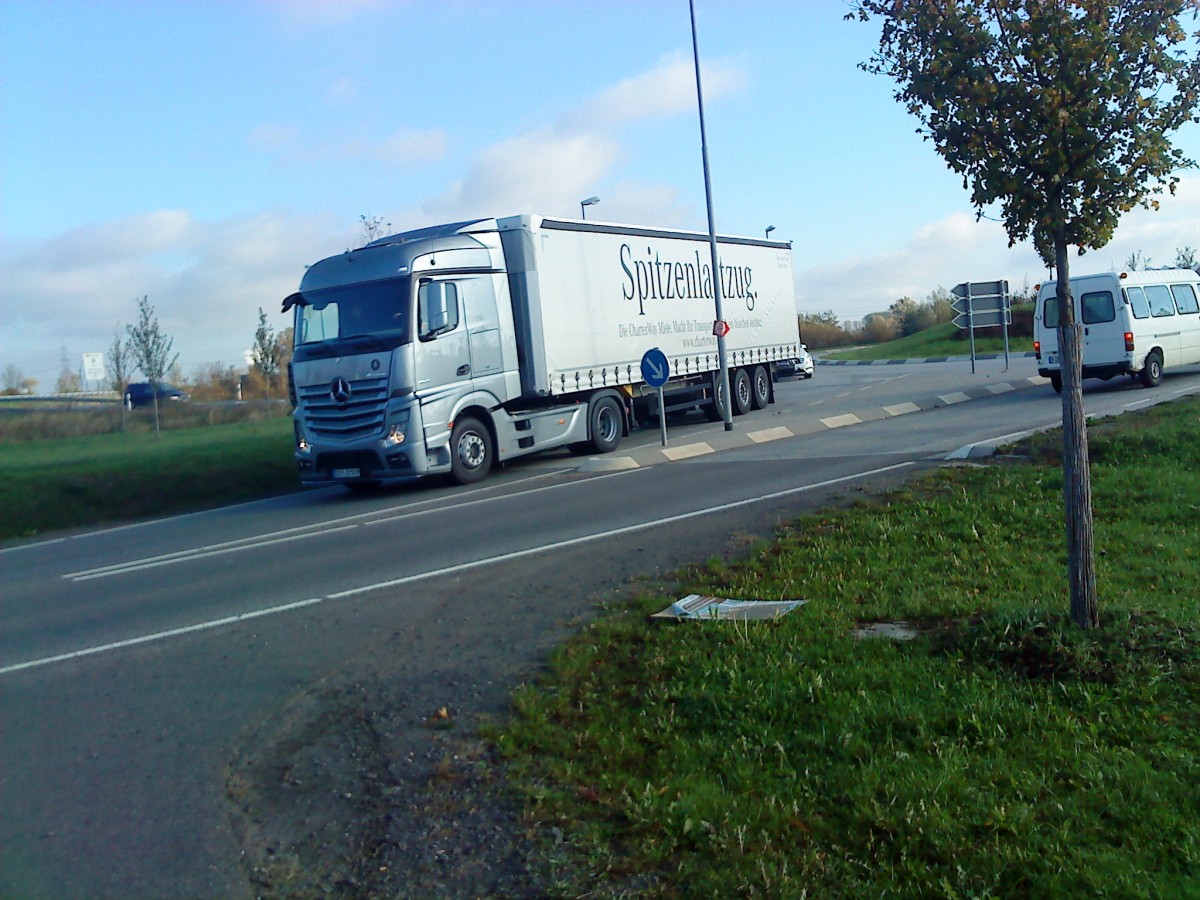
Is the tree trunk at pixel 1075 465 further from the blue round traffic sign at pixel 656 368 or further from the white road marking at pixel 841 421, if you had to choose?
the white road marking at pixel 841 421

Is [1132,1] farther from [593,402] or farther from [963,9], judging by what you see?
[593,402]

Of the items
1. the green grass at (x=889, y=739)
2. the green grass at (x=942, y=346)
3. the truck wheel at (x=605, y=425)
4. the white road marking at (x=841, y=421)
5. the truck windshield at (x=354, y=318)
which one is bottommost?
the green grass at (x=889, y=739)

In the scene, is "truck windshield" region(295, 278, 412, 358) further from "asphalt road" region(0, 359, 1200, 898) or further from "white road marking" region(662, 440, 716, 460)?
"white road marking" region(662, 440, 716, 460)

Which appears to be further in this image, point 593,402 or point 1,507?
point 593,402

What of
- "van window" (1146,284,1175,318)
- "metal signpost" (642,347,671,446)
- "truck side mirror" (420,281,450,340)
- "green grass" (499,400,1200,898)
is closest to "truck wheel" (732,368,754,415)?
"metal signpost" (642,347,671,446)

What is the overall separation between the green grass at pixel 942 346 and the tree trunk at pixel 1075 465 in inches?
1853

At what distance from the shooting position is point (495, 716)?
578 cm

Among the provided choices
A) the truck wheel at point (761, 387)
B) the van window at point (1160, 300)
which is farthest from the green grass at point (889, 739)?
the truck wheel at point (761, 387)

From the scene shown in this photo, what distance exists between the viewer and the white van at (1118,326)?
23281 millimetres

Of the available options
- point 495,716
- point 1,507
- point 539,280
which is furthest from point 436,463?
point 495,716

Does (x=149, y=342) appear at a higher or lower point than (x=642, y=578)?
higher

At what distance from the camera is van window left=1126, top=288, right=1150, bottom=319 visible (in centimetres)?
2345

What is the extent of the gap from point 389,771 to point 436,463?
11661 millimetres

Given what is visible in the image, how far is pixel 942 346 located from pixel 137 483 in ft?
156
